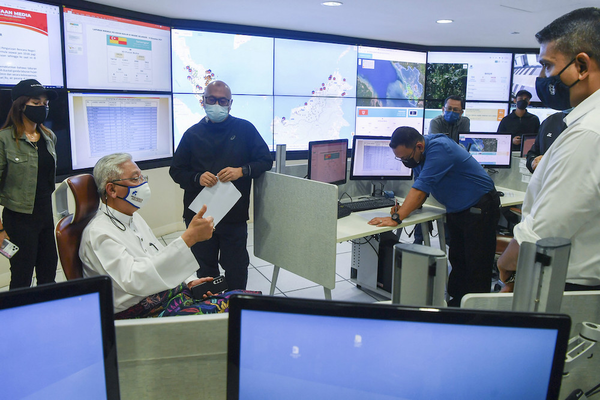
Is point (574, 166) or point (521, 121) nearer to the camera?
point (574, 166)

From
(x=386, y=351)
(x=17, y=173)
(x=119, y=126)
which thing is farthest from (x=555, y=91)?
(x=119, y=126)

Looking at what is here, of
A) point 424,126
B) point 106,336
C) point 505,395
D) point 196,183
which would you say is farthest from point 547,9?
point 106,336

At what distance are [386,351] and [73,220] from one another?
3.99 feet

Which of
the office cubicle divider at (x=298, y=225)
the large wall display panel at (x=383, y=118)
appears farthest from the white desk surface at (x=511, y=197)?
the large wall display panel at (x=383, y=118)

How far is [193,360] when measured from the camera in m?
0.88

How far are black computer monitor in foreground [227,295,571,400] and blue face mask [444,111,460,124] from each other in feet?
12.6

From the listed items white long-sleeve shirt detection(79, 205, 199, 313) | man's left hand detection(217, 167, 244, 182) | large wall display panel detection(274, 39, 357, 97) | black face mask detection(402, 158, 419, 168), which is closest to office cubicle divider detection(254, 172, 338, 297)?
man's left hand detection(217, 167, 244, 182)

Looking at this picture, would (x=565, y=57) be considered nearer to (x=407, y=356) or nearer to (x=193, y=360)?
(x=407, y=356)

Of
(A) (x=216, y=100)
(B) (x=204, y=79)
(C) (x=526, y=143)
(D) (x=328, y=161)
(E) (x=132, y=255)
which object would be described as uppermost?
(B) (x=204, y=79)

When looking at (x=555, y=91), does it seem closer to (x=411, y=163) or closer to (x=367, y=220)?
(x=411, y=163)

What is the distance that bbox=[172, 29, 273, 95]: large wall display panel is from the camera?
14.3 ft

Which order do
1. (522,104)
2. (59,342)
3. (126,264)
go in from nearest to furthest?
1. (59,342)
2. (126,264)
3. (522,104)

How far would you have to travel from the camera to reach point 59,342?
71 centimetres

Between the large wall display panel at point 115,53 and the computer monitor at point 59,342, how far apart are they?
3311 mm
